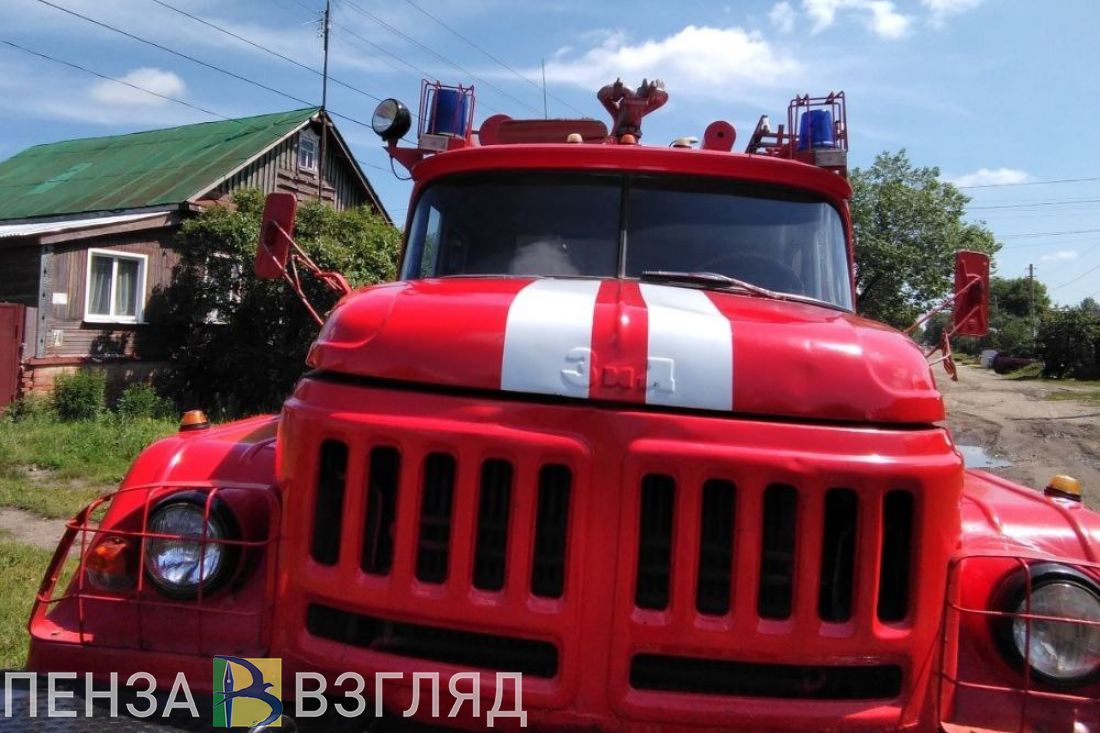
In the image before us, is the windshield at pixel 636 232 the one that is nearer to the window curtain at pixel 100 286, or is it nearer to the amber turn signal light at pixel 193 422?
the amber turn signal light at pixel 193 422

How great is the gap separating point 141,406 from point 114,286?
2617mm

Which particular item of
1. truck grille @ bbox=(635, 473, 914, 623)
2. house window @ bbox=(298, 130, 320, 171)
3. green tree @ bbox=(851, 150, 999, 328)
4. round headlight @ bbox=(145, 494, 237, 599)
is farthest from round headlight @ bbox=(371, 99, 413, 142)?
green tree @ bbox=(851, 150, 999, 328)

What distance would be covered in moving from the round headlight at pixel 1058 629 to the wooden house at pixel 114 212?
1443cm

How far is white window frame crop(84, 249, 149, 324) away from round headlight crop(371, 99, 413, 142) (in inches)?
468

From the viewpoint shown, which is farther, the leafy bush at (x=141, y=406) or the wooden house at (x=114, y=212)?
the wooden house at (x=114, y=212)

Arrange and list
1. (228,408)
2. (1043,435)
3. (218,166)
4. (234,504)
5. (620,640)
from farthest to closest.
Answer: (218,166) → (1043,435) → (228,408) → (234,504) → (620,640)

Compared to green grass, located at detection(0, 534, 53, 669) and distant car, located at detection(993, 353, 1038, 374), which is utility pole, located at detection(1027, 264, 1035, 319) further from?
green grass, located at detection(0, 534, 53, 669)

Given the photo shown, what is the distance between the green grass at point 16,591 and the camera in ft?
13.8

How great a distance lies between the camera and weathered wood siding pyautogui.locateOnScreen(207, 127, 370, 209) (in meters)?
17.8

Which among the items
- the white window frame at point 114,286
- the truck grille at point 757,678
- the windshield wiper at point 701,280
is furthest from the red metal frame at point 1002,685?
the white window frame at point 114,286

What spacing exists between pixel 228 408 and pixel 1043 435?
1490cm

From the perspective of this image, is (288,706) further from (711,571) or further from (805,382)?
(805,382)

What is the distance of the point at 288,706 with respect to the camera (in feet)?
7.23

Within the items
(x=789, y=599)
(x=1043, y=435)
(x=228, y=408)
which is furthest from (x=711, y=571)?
(x=1043, y=435)
